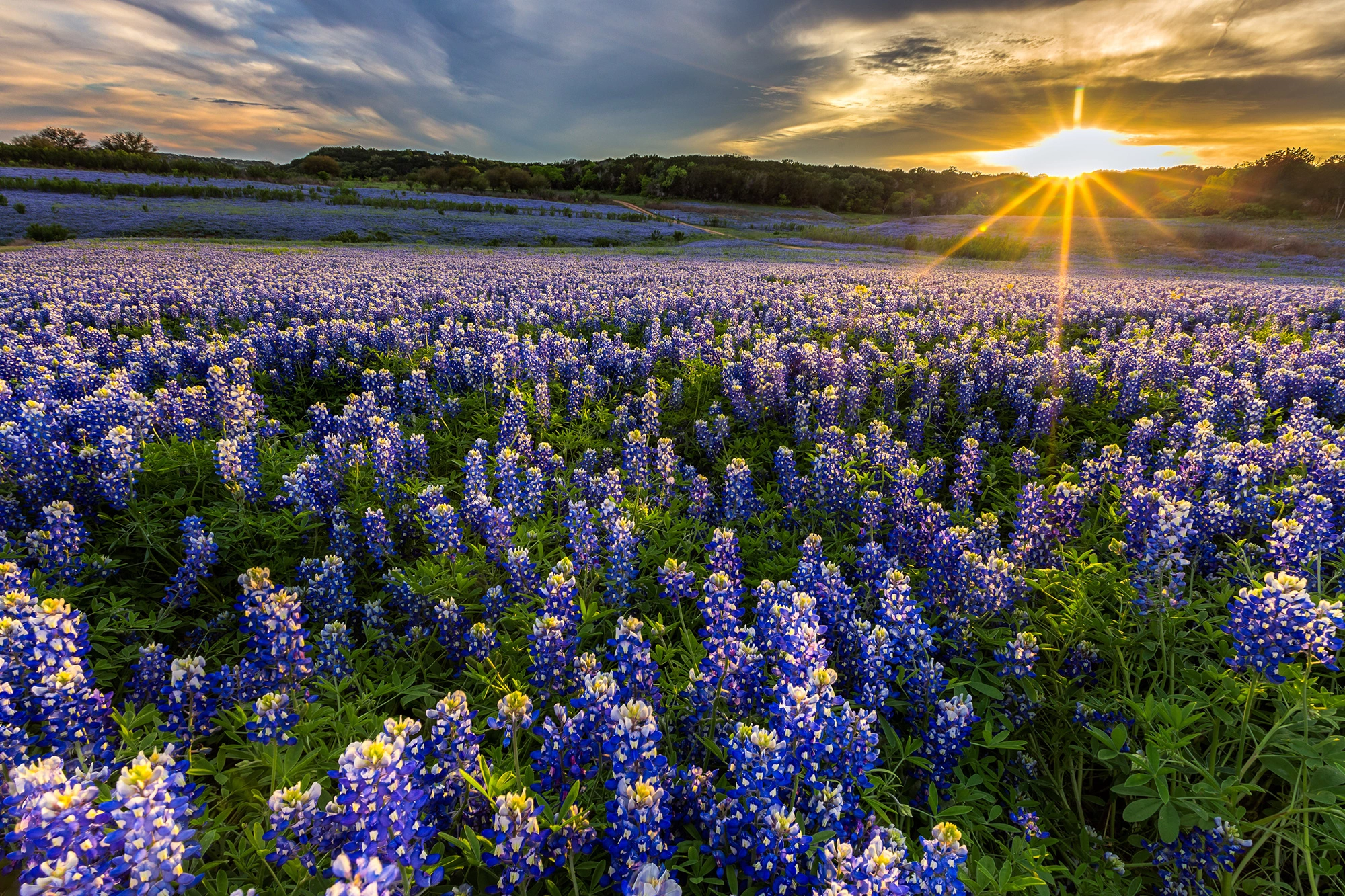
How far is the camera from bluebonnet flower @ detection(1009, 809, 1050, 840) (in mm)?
2453

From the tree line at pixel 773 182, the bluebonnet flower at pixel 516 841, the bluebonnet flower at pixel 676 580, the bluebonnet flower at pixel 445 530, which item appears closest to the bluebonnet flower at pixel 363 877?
the bluebonnet flower at pixel 516 841

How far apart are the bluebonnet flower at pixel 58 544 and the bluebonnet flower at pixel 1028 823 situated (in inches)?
216

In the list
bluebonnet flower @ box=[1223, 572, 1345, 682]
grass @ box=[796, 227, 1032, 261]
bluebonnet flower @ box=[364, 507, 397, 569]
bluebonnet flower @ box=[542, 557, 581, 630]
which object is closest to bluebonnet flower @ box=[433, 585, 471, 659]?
bluebonnet flower @ box=[542, 557, 581, 630]

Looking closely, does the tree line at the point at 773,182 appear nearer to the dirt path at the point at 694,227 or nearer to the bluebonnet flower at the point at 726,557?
the dirt path at the point at 694,227

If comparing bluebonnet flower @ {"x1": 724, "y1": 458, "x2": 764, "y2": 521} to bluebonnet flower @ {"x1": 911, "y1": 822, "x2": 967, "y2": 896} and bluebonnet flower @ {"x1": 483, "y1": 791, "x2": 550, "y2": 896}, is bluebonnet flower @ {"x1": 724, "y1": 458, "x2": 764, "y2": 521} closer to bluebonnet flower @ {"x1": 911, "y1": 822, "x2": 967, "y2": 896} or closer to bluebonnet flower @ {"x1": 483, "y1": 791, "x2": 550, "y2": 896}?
bluebonnet flower @ {"x1": 911, "y1": 822, "x2": 967, "y2": 896}

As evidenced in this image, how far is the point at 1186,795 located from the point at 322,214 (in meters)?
45.9

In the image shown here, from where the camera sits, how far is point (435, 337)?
9750 mm

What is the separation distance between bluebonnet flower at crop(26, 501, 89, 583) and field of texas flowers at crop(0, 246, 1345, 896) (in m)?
0.03

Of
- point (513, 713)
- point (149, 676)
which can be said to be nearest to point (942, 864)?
point (513, 713)

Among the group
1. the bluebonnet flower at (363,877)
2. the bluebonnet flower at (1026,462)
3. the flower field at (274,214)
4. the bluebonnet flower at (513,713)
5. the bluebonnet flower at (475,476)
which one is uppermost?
the flower field at (274,214)

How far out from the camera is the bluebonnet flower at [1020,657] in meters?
3.01

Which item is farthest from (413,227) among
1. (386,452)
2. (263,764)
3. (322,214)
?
(263,764)

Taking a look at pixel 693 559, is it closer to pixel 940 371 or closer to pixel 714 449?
pixel 714 449

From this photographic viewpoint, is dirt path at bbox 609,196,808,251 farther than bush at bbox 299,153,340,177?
No
